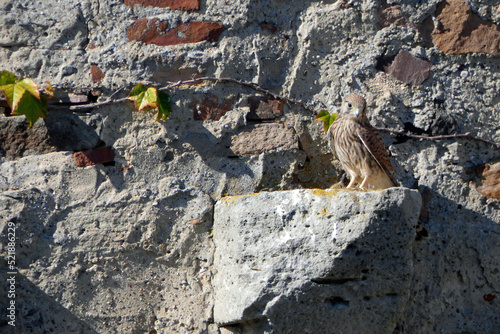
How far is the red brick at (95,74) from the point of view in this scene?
8.80 ft

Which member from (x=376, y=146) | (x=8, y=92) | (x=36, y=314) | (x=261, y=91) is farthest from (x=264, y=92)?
(x=36, y=314)

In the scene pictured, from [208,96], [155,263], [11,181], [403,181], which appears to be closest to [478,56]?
[403,181]

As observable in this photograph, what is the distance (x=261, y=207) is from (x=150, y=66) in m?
0.88

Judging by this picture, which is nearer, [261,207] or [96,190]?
[261,207]

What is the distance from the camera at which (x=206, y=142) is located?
269 cm

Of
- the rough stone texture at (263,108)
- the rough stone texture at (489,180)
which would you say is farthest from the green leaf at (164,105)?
the rough stone texture at (489,180)

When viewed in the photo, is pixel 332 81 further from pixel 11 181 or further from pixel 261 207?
pixel 11 181

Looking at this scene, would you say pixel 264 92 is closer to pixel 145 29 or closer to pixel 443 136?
pixel 145 29

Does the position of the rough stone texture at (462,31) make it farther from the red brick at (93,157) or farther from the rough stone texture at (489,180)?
the red brick at (93,157)

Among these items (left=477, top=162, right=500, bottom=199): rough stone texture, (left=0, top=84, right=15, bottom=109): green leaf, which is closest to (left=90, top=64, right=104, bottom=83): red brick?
(left=0, top=84, right=15, bottom=109): green leaf


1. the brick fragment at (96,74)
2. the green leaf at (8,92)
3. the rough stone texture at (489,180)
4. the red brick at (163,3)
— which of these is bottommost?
the rough stone texture at (489,180)

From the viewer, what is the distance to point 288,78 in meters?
2.81

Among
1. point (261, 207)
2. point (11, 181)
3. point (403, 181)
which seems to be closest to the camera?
point (261, 207)

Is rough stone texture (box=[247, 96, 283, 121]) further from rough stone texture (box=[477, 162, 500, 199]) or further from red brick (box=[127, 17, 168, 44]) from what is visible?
rough stone texture (box=[477, 162, 500, 199])
